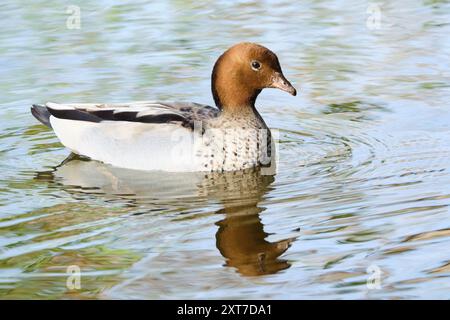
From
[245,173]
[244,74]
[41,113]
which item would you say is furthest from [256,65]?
[41,113]

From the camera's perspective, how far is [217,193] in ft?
31.8

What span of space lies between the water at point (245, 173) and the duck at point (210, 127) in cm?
19

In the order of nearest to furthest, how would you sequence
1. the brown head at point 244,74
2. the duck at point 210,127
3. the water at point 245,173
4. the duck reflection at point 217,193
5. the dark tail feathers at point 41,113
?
the water at point 245,173, the duck reflection at point 217,193, the duck at point 210,127, the brown head at point 244,74, the dark tail feathers at point 41,113

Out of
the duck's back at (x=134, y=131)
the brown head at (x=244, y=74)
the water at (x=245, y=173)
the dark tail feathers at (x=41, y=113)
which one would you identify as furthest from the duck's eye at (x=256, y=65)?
the dark tail feathers at (x=41, y=113)

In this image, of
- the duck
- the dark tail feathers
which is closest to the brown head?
the duck

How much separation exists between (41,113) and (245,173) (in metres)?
2.26

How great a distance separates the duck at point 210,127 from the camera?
10492 millimetres

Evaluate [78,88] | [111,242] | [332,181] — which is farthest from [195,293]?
[78,88]

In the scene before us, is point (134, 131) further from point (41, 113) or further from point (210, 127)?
point (41, 113)

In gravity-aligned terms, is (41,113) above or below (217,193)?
above

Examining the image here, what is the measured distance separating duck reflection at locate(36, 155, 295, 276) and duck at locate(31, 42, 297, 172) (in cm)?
12

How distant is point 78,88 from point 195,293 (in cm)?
576

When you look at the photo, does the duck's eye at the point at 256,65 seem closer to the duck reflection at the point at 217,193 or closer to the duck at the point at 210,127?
the duck at the point at 210,127
